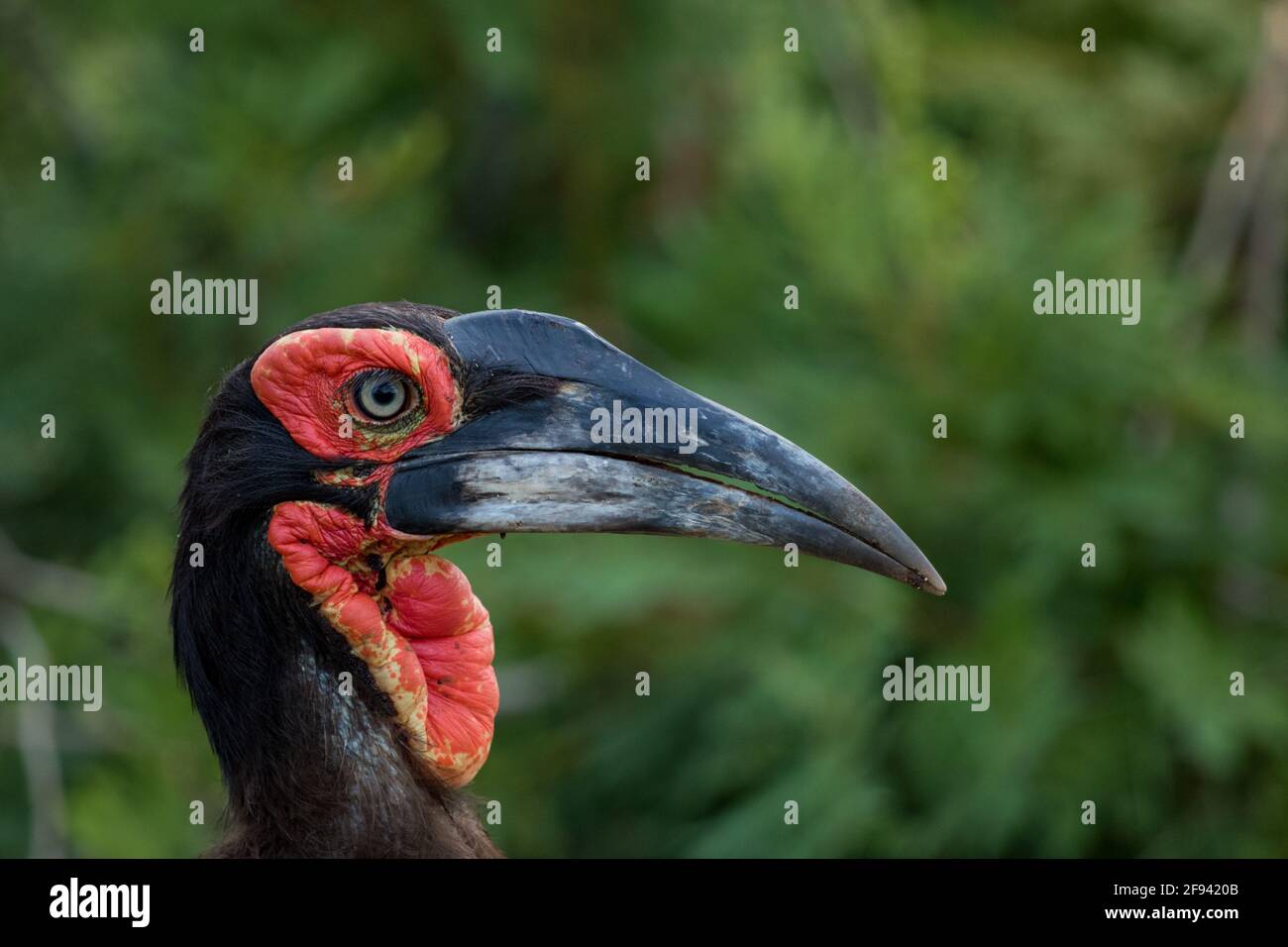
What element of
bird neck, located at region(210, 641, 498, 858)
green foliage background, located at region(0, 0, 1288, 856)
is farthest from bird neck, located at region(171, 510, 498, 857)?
A: green foliage background, located at region(0, 0, 1288, 856)

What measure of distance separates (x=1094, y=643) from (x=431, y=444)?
4.63 metres

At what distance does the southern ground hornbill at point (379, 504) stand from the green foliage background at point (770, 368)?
303 cm

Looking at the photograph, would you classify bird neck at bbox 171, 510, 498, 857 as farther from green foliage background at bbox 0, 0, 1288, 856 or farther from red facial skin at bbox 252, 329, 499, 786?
green foliage background at bbox 0, 0, 1288, 856

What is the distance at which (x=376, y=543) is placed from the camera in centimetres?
273

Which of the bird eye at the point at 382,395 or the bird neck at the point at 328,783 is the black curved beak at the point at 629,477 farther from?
the bird neck at the point at 328,783

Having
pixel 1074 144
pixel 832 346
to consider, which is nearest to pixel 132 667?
pixel 832 346

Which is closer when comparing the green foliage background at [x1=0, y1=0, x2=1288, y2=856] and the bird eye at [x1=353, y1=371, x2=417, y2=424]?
the bird eye at [x1=353, y1=371, x2=417, y2=424]

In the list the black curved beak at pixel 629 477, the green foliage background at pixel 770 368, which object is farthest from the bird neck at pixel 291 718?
the green foliage background at pixel 770 368

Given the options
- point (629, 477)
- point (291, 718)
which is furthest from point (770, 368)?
point (291, 718)

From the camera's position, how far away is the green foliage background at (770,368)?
625 cm

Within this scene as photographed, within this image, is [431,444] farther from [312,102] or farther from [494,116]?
[494,116]

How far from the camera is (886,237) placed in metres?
6.43

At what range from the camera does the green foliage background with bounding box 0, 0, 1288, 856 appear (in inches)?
246

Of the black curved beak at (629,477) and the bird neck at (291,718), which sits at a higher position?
the black curved beak at (629,477)
